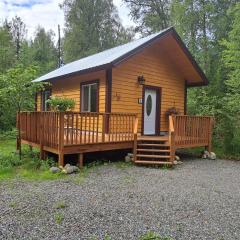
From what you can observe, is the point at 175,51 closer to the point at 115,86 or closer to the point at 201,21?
the point at 115,86

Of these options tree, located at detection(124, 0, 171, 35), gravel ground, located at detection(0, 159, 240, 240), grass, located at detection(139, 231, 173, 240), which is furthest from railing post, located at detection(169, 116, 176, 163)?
tree, located at detection(124, 0, 171, 35)

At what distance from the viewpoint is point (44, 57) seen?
32.2 meters

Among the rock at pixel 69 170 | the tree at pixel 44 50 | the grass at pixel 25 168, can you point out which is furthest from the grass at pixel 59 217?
the tree at pixel 44 50

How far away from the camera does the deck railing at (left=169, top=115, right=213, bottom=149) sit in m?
9.71

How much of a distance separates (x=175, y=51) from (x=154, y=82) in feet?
4.71

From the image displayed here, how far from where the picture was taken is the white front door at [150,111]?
39.0 ft

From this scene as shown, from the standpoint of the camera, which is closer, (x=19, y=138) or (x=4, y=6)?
(x=19, y=138)

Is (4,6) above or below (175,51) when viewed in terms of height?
above

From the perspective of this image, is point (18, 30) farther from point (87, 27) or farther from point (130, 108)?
point (130, 108)

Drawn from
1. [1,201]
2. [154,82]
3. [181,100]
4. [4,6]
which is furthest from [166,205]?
[4,6]

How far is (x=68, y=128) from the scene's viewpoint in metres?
7.78

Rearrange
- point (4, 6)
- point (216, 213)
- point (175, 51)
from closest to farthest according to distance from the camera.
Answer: point (216, 213)
point (175, 51)
point (4, 6)

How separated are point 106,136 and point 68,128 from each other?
6.91 ft

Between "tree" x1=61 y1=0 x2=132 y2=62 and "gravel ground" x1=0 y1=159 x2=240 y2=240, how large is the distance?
22.9m
